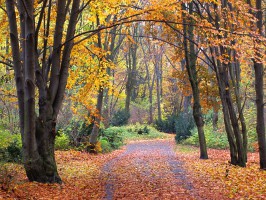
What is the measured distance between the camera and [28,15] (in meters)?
8.80

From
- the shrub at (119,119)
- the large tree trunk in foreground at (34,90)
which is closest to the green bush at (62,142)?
the large tree trunk in foreground at (34,90)

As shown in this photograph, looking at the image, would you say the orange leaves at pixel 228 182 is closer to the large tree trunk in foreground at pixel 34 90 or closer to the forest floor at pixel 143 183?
the forest floor at pixel 143 183

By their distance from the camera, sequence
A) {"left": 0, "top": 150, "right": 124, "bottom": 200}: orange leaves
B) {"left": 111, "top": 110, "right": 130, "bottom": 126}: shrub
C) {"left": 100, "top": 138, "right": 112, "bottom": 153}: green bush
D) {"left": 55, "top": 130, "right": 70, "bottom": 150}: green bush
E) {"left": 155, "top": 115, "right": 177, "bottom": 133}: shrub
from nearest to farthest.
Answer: {"left": 0, "top": 150, "right": 124, "bottom": 200}: orange leaves
{"left": 55, "top": 130, "right": 70, "bottom": 150}: green bush
{"left": 100, "top": 138, "right": 112, "bottom": 153}: green bush
{"left": 155, "top": 115, "right": 177, "bottom": 133}: shrub
{"left": 111, "top": 110, "right": 130, "bottom": 126}: shrub

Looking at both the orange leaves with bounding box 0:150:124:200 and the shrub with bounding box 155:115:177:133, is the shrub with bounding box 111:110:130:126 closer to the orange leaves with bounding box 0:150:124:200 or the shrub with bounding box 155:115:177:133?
the shrub with bounding box 155:115:177:133

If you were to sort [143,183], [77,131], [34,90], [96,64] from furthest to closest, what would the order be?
[77,131] < [96,64] < [143,183] < [34,90]

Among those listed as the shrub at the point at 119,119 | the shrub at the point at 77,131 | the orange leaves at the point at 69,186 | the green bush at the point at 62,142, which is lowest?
the orange leaves at the point at 69,186

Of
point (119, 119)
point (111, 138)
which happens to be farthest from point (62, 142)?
point (119, 119)

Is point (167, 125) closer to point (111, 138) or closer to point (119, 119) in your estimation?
point (119, 119)

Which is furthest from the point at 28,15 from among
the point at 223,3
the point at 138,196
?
the point at 223,3

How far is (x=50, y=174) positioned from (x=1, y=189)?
7.73 ft

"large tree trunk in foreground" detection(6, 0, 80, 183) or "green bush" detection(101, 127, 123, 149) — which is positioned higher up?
"large tree trunk in foreground" detection(6, 0, 80, 183)

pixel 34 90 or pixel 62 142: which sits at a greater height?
pixel 34 90

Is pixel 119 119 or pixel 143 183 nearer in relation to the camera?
pixel 143 183

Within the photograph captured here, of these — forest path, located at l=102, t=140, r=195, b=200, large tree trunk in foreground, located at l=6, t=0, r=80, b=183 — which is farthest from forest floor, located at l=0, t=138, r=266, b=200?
large tree trunk in foreground, located at l=6, t=0, r=80, b=183
